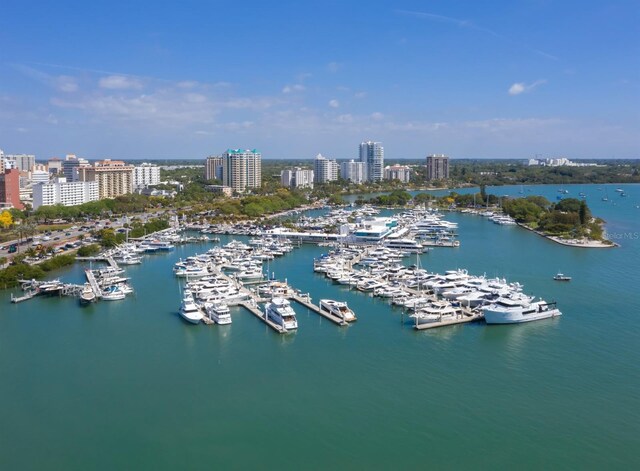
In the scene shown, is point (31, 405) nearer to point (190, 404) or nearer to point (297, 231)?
point (190, 404)

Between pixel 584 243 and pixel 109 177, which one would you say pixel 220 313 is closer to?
pixel 584 243

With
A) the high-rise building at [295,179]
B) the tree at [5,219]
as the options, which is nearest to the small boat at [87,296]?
the tree at [5,219]

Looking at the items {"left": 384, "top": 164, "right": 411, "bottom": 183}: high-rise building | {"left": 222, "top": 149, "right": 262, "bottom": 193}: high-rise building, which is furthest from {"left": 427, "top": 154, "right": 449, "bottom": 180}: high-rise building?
{"left": 222, "top": 149, "right": 262, "bottom": 193}: high-rise building

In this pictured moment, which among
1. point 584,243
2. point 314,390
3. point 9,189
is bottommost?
point 314,390

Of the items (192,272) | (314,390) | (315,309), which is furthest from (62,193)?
(314,390)

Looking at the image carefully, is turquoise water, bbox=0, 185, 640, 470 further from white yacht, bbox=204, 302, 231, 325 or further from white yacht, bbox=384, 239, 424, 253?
white yacht, bbox=384, 239, 424, 253

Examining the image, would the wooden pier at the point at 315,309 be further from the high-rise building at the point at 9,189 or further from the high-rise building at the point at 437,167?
the high-rise building at the point at 437,167
